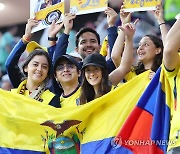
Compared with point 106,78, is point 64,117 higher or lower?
lower

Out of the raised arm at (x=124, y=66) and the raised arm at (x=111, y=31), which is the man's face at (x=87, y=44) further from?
the raised arm at (x=124, y=66)

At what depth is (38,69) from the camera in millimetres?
2689

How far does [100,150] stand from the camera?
87.2 inches

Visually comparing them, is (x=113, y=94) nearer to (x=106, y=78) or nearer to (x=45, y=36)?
(x=106, y=78)

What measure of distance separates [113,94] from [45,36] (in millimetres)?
2989

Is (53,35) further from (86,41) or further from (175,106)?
(175,106)

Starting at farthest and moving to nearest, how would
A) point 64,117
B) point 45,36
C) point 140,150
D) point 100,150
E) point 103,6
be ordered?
point 45,36 < point 103,6 < point 64,117 < point 100,150 < point 140,150

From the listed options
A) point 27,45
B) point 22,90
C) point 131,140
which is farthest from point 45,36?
point 131,140

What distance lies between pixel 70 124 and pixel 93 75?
299 millimetres

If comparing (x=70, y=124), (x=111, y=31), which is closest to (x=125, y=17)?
(x=111, y=31)

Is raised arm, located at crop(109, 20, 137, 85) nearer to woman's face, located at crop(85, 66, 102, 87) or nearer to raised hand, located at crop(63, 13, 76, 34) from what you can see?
woman's face, located at crop(85, 66, 102, 87)

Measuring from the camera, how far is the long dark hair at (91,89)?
2.36 m

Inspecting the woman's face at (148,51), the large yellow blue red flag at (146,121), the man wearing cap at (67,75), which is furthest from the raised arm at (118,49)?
the large yellow blue red flag at (146,121)

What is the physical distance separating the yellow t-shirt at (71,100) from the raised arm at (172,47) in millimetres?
856
